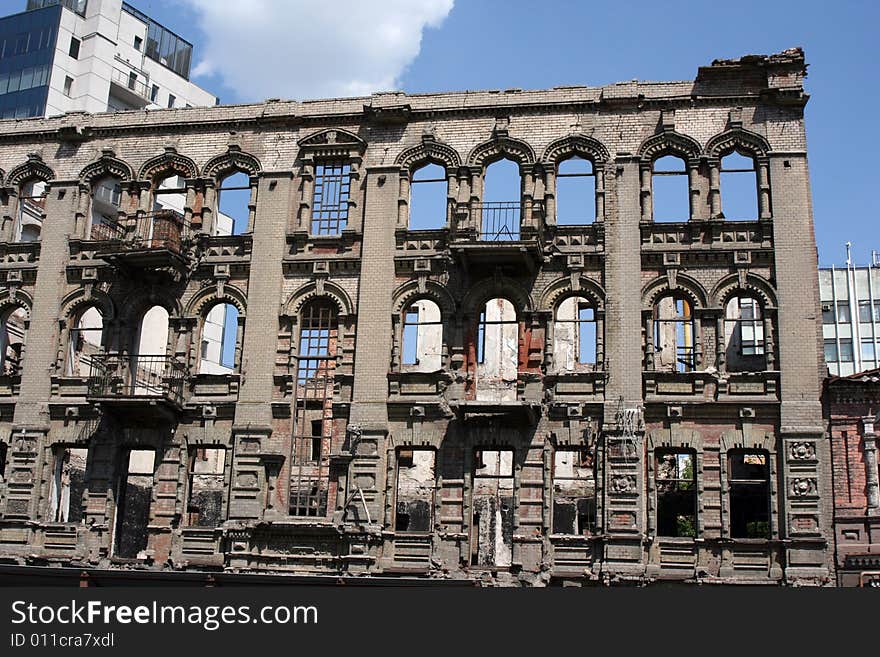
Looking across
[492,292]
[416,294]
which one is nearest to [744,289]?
[492,292]

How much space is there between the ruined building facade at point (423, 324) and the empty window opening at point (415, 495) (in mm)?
→ 10309

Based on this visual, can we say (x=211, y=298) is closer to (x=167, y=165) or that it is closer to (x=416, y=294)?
(x=167, y=165)

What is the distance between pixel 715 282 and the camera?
1081 inches

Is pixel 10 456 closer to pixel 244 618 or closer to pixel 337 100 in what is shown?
pixel 337 100

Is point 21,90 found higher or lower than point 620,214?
higher

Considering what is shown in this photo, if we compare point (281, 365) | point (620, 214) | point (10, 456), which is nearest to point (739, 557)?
point (620, 214)

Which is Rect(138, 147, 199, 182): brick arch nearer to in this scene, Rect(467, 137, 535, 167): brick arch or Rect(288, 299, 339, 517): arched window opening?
Rect(288, 299, 339, 517): arched window opening

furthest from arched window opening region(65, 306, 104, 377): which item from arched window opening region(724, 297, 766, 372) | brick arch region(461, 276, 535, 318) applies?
arched window opening region(724, 297, 766, 372)

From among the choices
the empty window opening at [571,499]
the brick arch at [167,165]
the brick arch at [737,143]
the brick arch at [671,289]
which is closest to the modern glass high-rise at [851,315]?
the empty window opening at [571,499]

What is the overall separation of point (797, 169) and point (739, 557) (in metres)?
9.76

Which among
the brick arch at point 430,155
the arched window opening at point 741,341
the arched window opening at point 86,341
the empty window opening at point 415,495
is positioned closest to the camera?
the brick arch at point 430,155

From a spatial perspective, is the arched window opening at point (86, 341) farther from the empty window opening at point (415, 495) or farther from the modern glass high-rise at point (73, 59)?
the modern glass high-rise at point (73, 59)

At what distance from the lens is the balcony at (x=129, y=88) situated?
2539 inches

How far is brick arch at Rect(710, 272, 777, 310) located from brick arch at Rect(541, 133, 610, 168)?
14.9 feet
